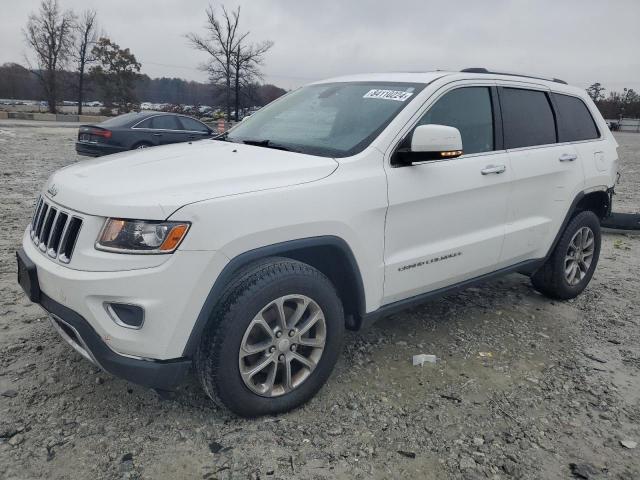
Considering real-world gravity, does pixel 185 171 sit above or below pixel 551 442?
above

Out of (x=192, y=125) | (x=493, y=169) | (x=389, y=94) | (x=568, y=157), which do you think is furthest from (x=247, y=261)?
(x=192, y=125)

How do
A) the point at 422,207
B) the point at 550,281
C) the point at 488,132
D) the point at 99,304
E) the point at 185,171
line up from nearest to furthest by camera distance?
the point at 99,304, the point at 185,171, the point at 422,207, the point at 488,132, the point at 550,281

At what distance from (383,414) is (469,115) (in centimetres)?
202

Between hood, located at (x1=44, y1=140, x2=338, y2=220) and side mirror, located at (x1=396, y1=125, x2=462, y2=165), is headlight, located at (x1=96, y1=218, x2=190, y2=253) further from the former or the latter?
side mirror, located at (x1=396, y1=125, x2=462, y2=165)

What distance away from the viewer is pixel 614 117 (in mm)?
74688

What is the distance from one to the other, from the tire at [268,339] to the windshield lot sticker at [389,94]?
4.14ft

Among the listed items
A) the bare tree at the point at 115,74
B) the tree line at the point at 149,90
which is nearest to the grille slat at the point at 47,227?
the tree line at the point at 149,90

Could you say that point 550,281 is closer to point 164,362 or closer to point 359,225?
point 359,225

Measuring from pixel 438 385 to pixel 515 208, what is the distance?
1.40 metres

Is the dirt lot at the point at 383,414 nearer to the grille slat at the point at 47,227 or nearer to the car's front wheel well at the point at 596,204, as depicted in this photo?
the grille slat at the point at 47,227

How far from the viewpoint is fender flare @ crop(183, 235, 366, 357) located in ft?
7.72

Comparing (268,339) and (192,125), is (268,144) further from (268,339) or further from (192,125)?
(192,125)

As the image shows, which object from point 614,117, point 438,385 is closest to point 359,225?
point 438,385

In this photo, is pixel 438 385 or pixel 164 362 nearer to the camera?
pixel 164 362
